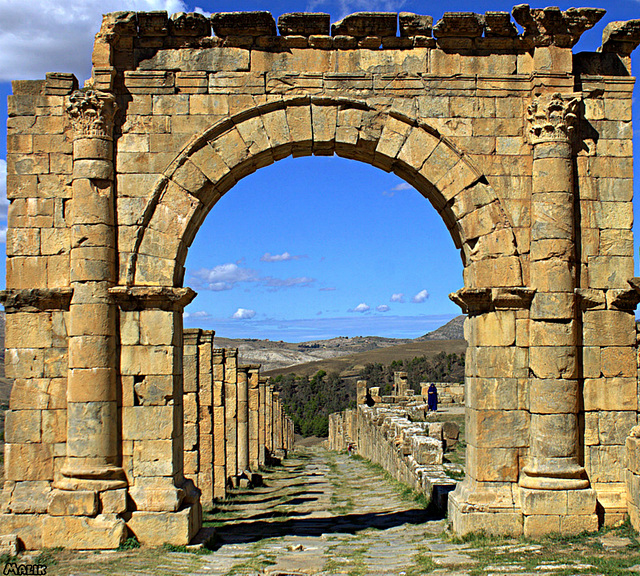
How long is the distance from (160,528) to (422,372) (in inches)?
1684

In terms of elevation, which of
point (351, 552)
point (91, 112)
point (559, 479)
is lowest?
A: point (351, 552)

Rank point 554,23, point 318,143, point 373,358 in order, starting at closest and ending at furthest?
point 554,23
point 318,143
point 373,358

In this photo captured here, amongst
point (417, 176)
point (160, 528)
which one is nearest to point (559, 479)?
point (417, 176)

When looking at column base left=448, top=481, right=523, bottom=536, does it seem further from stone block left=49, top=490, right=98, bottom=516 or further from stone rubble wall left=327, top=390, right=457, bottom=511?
stone block left=49, top=490, right=98, bottom=516

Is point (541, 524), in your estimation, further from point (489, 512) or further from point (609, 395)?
point (609, 395)

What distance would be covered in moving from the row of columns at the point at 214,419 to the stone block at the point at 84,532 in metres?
3.66

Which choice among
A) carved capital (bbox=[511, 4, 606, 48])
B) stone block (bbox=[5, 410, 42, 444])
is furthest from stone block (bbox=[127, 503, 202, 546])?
carved capital (bbox=[511, 4, 606, 48])

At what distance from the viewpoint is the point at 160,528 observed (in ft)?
27.8

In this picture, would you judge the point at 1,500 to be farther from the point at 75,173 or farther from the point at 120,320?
the point at 75,173

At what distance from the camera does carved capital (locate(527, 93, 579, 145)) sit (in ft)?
29.0

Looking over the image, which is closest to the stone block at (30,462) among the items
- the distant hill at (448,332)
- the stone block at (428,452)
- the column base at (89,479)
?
the column base at (89,479)

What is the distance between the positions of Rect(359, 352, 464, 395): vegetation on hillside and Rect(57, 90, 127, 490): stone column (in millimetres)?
35967

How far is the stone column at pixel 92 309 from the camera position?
28.1 ft

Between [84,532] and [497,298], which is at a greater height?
[497,298]
